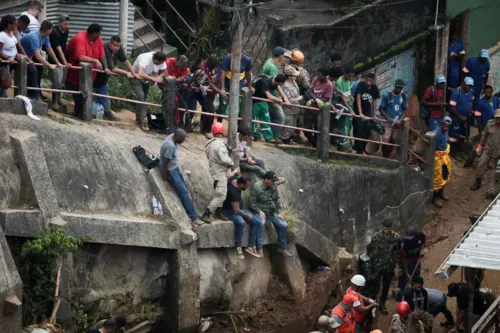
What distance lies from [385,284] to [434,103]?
16.5 ft

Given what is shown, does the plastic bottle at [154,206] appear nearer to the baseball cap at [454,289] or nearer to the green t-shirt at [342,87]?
the baseball cap at [454,289]

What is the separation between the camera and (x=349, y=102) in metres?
25.1

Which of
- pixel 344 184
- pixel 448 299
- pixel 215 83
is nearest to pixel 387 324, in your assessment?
pixel 448 299

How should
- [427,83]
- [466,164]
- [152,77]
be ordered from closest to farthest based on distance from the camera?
[152,77], [466,164], [427,83]

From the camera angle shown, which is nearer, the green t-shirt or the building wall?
the green t-shirt

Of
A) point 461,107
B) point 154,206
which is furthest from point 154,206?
point 461,107

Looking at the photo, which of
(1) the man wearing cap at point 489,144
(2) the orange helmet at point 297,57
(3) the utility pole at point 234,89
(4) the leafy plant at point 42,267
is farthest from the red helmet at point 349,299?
(1) the man wearing cap at point 489,144

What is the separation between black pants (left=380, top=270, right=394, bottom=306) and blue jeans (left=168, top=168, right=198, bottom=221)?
3.34 m

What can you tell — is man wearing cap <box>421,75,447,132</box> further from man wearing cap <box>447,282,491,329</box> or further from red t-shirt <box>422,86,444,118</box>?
man wearing cap <box>447,282,491,329</box>

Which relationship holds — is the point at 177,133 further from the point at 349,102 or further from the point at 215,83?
the point at 349,102

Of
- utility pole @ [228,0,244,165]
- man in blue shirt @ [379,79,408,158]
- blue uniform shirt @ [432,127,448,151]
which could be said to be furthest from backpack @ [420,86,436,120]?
utility pole @ [228,0,244,165]

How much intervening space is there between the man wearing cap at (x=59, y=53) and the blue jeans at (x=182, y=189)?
212 centimetres

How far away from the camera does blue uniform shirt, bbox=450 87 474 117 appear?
2750 cm

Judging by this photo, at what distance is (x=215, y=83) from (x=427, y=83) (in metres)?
7.27
